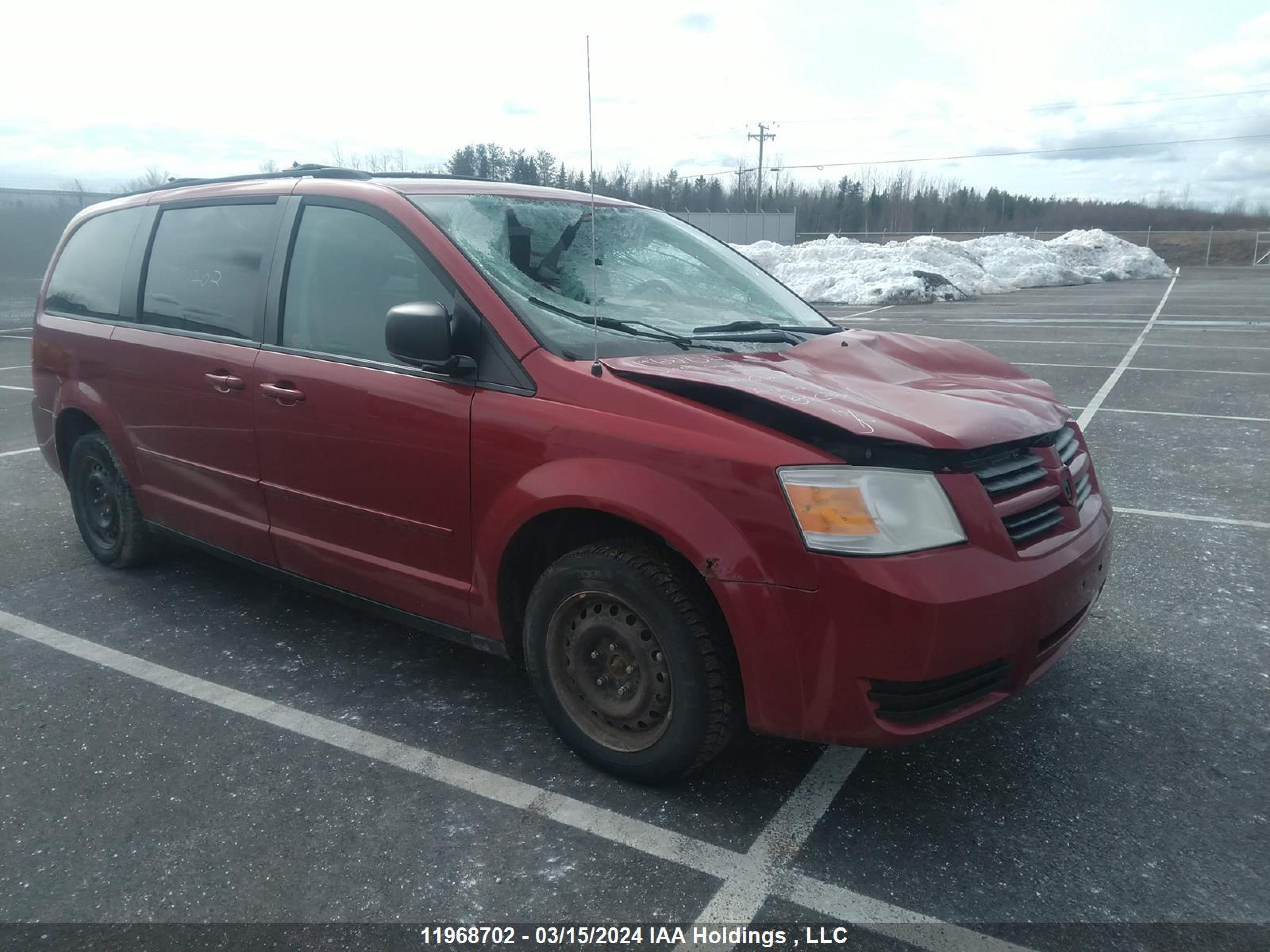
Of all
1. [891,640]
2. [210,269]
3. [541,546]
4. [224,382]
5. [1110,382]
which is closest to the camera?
[891,640]

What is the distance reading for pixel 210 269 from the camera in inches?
152

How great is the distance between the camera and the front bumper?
2250mm

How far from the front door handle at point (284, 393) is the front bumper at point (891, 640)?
1.78 meters

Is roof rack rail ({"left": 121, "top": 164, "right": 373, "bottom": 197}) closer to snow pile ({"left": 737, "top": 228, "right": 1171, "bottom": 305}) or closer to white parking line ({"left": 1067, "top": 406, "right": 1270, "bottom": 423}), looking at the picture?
white parking line ({"left": 1067, "top": 406, "right": 1270, "bottom": 423})

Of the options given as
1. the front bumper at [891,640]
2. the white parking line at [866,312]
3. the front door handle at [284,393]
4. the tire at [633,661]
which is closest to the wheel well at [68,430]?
the front door handle at [284,393]

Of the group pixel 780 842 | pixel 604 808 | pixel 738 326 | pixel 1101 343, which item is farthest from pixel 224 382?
pixel 1101 343

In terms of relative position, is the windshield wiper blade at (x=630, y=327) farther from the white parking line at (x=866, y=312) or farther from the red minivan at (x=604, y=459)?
the white parking line at (x=866, y=312)

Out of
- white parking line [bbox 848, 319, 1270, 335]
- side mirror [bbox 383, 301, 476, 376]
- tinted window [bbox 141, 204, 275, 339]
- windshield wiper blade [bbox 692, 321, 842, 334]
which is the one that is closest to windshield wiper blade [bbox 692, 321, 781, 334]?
windshield wiper blade [bbox 692, 321, 842, 334]

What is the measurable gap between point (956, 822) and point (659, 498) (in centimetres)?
122

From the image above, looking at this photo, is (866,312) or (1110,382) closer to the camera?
(1110,382)

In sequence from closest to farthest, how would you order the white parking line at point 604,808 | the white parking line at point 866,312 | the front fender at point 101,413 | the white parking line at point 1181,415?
the white parking line at point 604,808 → the front fender at point 101,413 → the white parking line at point 1181,415 → the white parking line at point 866,312

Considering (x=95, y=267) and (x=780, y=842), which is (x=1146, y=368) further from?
(x=95, y=267)

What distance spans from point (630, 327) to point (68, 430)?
129 inches

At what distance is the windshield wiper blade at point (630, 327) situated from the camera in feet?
9.84
